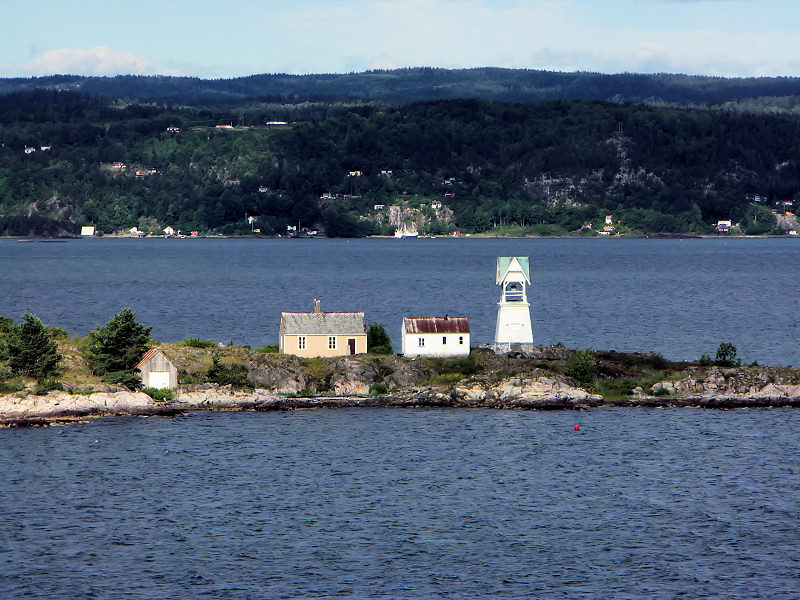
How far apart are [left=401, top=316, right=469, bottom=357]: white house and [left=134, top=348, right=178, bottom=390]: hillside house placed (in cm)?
1463

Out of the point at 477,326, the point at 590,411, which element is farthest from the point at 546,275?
the point at 590,411

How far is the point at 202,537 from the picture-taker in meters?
50.1

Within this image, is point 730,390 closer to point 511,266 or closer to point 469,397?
point 511,266

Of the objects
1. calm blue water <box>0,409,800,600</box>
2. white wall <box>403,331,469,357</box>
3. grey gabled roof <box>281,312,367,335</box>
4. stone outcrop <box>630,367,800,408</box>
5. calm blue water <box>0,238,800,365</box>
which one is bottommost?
calm blue water <box>0,238,800,365</box>

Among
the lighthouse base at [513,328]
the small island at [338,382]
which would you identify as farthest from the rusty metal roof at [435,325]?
the lighthouse base at [513,328]

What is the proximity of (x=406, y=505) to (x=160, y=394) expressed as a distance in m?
21.8

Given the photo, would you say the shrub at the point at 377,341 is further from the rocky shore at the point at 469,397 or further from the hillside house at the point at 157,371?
the hillside house at the point at 157,371

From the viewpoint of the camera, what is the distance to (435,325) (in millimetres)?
76938

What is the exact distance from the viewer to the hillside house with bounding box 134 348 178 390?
70.9 m

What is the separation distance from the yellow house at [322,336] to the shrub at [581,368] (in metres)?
12.8

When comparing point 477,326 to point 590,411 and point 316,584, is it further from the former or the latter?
point 316,584

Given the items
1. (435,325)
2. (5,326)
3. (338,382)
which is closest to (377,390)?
(338,382)

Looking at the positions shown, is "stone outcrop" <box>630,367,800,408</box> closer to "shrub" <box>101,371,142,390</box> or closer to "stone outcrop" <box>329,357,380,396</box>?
"stone outcrop" <box>329,357,380,396</box>

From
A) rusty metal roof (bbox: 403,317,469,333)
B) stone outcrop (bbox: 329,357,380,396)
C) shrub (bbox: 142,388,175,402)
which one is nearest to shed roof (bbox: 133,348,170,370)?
shrub (bbox: 142,388,175,402)
